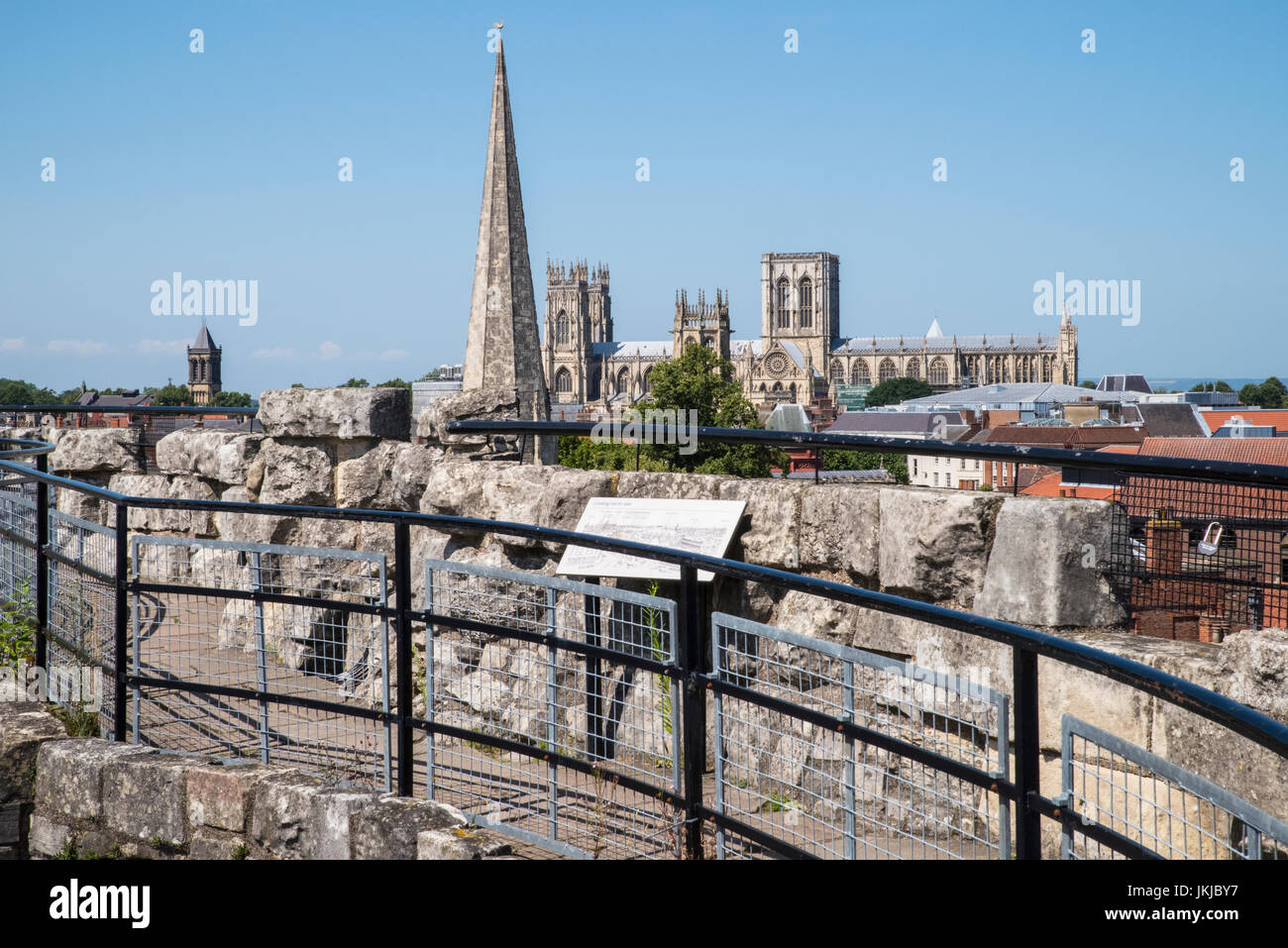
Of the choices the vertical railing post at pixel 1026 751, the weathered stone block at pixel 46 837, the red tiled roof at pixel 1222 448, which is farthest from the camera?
the red tiled roof at pixel 1222 448

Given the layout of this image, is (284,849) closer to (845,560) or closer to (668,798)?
(668,798)

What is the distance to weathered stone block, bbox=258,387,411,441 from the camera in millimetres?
7531

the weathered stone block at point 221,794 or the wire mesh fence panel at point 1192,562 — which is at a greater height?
the wire mesh fence panel at point 1192,562

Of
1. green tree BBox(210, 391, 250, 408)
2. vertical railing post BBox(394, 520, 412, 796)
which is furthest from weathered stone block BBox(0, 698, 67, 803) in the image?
green tree BBox(210, 391, 250, 408)

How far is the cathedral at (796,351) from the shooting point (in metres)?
151

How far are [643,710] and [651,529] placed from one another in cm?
88

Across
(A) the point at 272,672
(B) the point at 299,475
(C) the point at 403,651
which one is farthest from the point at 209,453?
(C) the point at 403,651

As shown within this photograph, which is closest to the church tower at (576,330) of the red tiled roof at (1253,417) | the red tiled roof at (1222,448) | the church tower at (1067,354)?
the church tower at (1067,354)

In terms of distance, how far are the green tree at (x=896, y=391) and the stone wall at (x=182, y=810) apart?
14664cm

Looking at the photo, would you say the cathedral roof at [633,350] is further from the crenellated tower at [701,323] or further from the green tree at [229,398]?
the green tree at [229,398]

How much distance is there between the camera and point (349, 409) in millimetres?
7523

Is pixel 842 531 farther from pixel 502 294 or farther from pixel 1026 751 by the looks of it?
pixel 502 294
